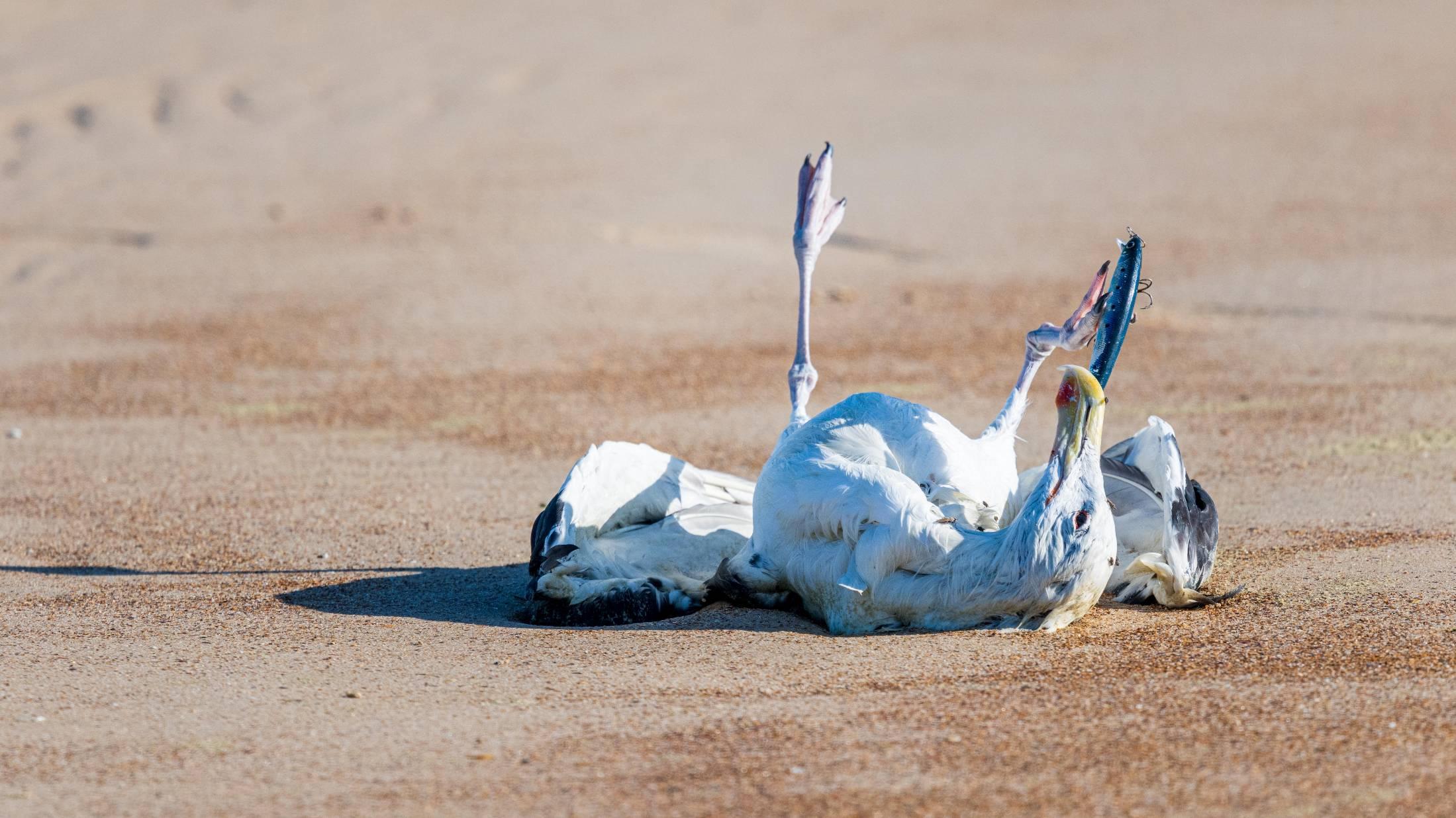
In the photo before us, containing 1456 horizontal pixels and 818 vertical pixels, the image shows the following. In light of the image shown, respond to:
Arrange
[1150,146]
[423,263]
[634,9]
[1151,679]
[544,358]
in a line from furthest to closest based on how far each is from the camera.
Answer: [634,9] → [1150,146] → [423,263] → [544,358] → [1151,679]

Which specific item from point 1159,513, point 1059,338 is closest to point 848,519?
point 1159,513

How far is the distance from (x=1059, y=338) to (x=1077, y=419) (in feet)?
4.45

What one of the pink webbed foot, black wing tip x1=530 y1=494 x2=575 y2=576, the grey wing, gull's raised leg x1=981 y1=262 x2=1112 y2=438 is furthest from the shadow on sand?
the pink webbed foot

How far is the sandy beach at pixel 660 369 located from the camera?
4.15m

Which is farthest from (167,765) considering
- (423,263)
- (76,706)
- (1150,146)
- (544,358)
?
(1150,146)

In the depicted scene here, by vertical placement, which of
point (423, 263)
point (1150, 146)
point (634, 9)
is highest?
point (634, 9)

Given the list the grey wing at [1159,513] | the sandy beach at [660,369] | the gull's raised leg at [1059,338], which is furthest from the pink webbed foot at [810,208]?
the grey wing at [1159,513]

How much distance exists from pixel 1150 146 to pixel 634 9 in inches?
284

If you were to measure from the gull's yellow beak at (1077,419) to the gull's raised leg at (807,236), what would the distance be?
6.20 ft

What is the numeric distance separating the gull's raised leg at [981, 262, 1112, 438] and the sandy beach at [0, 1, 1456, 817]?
806 millimetres

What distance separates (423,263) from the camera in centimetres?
1264

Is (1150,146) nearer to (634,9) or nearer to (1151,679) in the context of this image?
(634,9)

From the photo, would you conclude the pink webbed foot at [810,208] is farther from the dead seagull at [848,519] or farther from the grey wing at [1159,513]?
the grey wing at [1159,513]

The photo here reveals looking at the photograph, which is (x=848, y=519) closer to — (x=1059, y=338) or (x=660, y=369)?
(x=1059, y=338)
